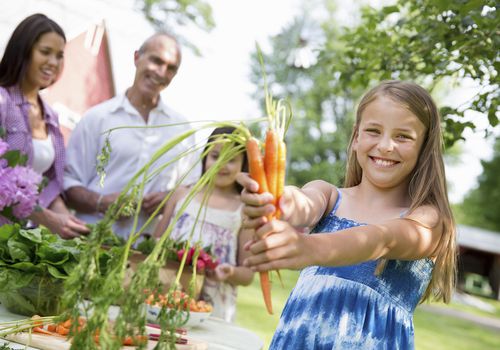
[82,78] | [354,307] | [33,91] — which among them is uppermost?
[82,78]

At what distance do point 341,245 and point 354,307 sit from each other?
822 mm

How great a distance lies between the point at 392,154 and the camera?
Result: 7.30 ft

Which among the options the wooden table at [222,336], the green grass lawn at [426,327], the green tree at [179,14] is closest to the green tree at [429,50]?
the wooden table at [222,336]

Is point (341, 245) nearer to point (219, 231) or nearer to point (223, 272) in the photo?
point (223, 272)

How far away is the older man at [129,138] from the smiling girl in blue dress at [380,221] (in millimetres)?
2039

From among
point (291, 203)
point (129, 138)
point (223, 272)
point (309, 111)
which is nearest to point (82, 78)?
point (129, 138)

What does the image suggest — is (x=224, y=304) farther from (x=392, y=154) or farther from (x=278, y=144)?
(x=278, y=144)

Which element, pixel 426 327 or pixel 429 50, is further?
pixel 426 327

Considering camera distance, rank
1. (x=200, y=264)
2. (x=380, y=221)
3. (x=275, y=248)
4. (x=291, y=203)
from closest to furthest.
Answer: (x=275, y=248), (x=291, y=203), (x=380, y=221), (x=200, y=264)

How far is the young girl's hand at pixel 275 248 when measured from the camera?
1.41 meters

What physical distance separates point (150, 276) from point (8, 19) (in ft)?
30.2

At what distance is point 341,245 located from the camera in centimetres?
156

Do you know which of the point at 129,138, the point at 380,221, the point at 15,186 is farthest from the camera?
the point at 129,138

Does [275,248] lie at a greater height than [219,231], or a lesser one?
lesser
